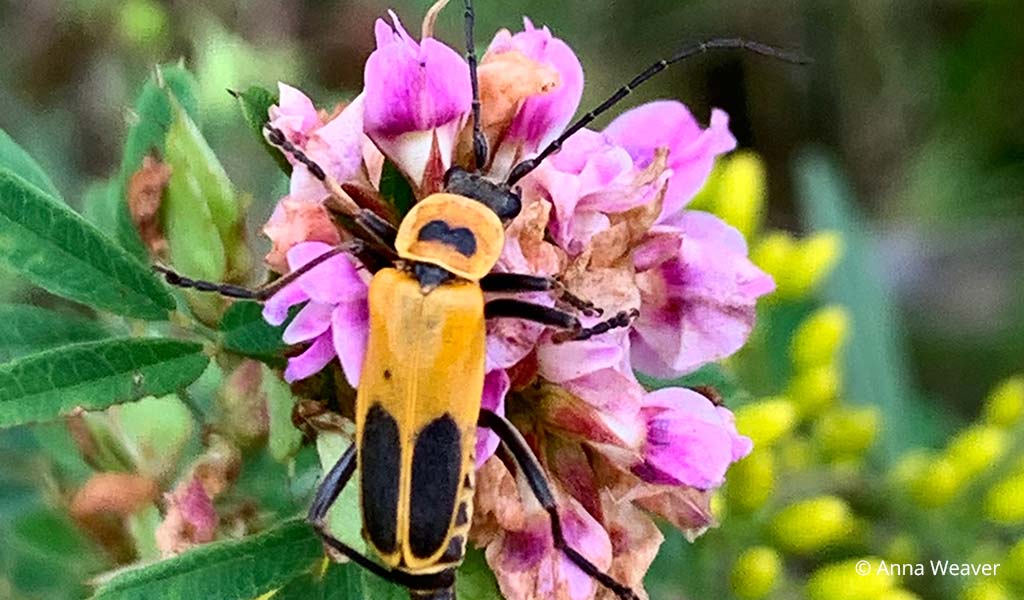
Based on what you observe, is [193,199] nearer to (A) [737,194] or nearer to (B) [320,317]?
→ (B) [320,317]

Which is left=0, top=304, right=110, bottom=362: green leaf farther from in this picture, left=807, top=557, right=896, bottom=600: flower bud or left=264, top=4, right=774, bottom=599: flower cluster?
left=807, top=557, right=896, bottom=600: flower bud

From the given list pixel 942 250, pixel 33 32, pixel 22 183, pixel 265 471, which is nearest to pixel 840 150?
pixel 942 250

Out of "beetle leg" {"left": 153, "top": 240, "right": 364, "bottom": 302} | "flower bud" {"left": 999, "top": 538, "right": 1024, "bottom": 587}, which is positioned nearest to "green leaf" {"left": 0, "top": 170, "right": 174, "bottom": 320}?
"beetle leg" {"left": 153, "top": 240, "right": 364, "bottom": 302}

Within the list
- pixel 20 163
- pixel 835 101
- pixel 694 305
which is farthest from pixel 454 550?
pixel 835 101

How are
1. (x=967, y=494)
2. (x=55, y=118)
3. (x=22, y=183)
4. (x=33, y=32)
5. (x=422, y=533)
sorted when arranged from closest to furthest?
(x=422, y=533)
(x=22, y=183)
(x=967, y=494)
(x=55, y=118)
(x=33, y=32)

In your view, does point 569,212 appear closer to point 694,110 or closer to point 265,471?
point 265,471

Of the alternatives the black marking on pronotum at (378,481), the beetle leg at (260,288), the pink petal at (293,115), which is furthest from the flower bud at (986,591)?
the pink petal at (293,115)

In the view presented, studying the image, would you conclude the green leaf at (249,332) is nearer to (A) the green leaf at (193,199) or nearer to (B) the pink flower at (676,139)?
(A) the green leaf at (193,199)
